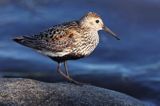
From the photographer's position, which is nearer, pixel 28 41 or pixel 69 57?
pixel 69 57

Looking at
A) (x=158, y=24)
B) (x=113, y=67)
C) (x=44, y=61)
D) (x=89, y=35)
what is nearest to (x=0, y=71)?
(x=44, y=61)

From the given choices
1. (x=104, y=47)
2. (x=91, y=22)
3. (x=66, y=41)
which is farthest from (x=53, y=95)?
(x=104, y=47)

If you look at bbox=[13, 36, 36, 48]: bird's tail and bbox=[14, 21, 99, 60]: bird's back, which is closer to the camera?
bbox=[14, 21, 99, 60]: bird's back

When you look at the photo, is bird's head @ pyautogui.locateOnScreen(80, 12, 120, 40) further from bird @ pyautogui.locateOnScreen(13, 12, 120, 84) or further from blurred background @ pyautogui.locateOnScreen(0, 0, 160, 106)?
blurred background @ pyautogui.locateOnScreen(0, 0, 160, 106)

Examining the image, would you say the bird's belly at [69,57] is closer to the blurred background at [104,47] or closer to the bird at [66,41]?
the bird at [66,41]

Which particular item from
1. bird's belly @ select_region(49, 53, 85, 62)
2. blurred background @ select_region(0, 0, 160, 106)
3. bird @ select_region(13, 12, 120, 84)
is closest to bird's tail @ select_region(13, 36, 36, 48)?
bird @ select_region(13, 12, 120, 84)

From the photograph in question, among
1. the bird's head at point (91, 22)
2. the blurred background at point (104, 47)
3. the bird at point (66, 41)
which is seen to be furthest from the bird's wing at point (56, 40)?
the blurred background at point (104, 47)

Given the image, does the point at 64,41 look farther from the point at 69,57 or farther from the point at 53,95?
the point at 53,95

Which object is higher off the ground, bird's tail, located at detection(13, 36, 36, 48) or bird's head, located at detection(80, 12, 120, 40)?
bird's head, located at detection(80, 12, 120, 40)
